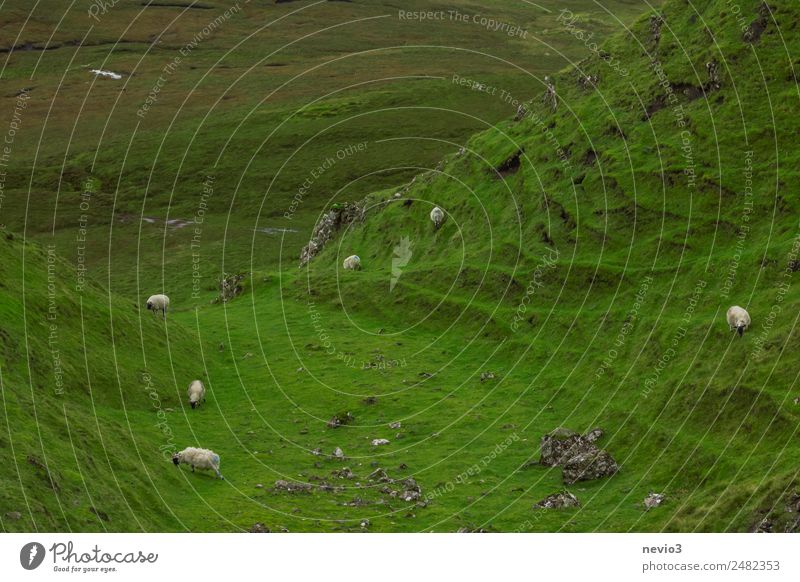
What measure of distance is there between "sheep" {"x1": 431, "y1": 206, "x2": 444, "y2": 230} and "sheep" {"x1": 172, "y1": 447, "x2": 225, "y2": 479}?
35.5 m

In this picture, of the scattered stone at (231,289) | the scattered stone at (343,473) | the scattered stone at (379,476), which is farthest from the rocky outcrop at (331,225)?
the scattered stone at (379,476)

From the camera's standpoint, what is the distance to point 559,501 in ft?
126

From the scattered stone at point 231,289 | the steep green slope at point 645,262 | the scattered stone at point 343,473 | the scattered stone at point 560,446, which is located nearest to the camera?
the steep green slope at point 645,262

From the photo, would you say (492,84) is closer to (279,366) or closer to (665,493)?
(279,366)

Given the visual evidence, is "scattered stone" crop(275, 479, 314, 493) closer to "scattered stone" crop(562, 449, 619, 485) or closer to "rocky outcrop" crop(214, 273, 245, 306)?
"scattered stone" crop(562, 449, 619, 485)

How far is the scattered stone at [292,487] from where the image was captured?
39250 mm

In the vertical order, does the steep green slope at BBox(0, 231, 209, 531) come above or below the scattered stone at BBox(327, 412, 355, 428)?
above

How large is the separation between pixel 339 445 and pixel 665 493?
48.6 ft

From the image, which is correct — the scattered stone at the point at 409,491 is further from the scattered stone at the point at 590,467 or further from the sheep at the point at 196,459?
the sheep at the point at 196,459

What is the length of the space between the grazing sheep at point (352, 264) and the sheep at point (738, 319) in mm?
35838

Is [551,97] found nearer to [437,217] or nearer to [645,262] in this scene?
[437,217]

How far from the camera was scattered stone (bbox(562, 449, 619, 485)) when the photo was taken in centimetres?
4072

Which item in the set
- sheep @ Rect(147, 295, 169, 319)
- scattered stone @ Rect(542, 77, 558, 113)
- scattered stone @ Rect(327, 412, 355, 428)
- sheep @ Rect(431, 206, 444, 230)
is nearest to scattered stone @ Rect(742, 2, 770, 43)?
scattered stone @ Rect(542, 77, 558, 113)

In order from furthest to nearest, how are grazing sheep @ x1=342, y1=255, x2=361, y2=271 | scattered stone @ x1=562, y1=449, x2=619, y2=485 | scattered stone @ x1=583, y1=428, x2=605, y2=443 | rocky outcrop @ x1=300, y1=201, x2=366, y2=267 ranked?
rocky outcrop @ x1=300, y1=201, x2=366, y2=267 < grazing sheep @ x1=342, y1=255, x2=361, y2=271 < scattered stone @ x1=583, y1=428, x2=605, y2=443 < scattered stone @ x1=562, y1=449, x2=619, y2=485
